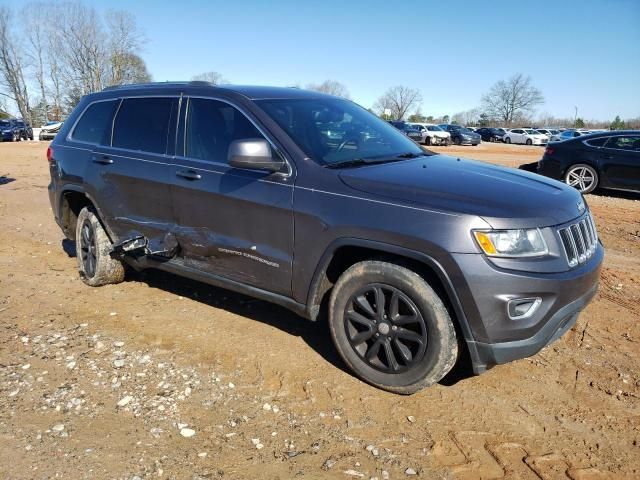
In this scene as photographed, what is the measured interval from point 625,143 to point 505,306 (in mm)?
9858

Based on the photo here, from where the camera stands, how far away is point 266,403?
3.17 metres

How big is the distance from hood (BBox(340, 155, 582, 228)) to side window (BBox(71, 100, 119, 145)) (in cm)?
268

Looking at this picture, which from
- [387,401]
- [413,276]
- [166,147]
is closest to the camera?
[413,276]

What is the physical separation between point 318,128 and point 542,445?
2481 millimetres

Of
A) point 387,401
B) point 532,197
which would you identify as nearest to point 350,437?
point 387,401

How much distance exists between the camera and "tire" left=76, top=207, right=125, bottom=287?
4961 millimetres

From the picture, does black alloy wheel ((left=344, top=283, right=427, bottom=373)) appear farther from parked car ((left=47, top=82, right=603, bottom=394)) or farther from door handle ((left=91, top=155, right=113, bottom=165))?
door handle ((left=91, top=155, right=113, bottom=165))

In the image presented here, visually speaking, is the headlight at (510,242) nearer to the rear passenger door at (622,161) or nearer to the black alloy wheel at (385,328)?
the black alloy wheel at (385,328)

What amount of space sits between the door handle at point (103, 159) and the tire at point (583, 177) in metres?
9.65

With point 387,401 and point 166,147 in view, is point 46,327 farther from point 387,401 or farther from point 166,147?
point 387,401

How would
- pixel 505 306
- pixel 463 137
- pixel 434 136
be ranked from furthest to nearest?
pixel 463 137 < pixel 434 136 < pixel 505 306

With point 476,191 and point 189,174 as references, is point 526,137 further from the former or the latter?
point 476,191

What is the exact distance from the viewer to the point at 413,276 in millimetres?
3010

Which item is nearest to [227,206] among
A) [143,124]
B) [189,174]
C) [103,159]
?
[189,174]
